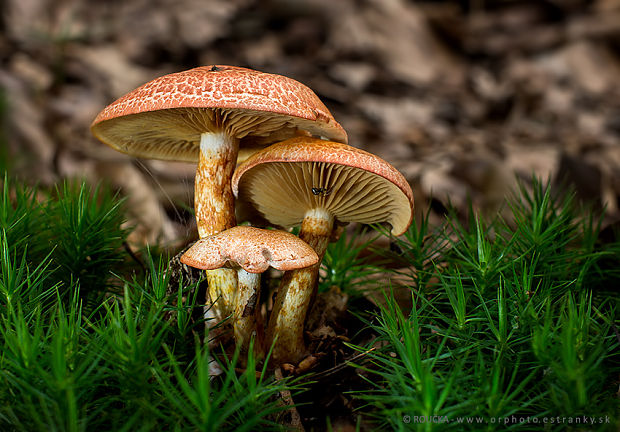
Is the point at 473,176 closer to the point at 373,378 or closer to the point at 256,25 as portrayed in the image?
the point at 373,378

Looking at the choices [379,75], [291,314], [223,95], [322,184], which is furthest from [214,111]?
[379,75]

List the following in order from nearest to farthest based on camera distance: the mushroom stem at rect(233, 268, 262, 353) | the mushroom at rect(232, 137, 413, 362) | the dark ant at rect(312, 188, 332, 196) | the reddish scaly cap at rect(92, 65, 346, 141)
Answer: the reddish scaly cap at rect(92, 65, 346, 141), the mushroom at rect(232, 137, 413, 362), the mushroom stem at rect(233, 268, 262, 353), the dark ant at rect(312, 188, 332, 196)

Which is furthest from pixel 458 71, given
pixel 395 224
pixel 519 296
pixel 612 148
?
pixel 519 296

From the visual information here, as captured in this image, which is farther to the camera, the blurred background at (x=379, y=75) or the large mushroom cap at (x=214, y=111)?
the blurred background at (x=379, y=75)

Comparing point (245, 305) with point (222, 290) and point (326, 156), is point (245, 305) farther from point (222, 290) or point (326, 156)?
point (326, 156)

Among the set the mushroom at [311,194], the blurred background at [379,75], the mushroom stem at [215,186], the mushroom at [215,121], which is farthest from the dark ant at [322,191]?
the blurred background at [379,75]

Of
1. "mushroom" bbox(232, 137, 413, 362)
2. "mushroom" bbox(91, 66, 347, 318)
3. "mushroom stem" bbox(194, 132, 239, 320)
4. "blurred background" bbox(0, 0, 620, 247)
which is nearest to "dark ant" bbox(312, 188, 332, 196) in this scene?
"mushroom" bbox(232, 137, 413, 362)

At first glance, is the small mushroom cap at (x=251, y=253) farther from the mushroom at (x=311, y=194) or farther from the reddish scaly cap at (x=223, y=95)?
the reddish scaly cap at (x=223, y=95)

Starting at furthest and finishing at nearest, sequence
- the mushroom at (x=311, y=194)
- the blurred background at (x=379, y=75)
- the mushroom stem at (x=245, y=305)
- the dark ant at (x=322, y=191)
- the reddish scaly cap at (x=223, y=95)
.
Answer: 1. the blurred background at (x=379, y=75)
2. the dark ant at (x=322, y=191)
3. the mushroom stem at (x=245, y=305)
4. the mushroom at (x=311, y=194)
5. the reddish scaly cap at (x=223, y=95)

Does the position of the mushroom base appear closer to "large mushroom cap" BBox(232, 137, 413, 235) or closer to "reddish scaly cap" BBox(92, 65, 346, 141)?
"large mushroom cap" BBox(232, 137, 413, 235)
